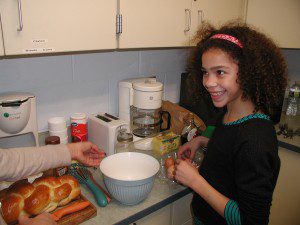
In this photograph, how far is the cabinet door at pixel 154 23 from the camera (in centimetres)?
101

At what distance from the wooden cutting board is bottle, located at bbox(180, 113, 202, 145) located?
0.60 meters

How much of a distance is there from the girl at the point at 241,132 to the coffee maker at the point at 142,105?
15.9 inches

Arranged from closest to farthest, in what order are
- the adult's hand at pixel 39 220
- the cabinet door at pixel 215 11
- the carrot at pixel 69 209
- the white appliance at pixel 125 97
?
1. the adult's hand at pixel 39 220
2. the carrot at pixel 69 209
3. the cabinet door at pixel 215 11
4. the white appliance at pixel 125 97

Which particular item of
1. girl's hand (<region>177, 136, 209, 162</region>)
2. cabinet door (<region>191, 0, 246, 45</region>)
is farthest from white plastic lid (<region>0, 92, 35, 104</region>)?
cabinet door (<region>191, 0, 246, 45</region>)

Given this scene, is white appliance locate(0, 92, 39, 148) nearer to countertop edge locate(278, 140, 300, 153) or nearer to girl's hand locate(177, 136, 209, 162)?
girl's hand locate(177, 136, 209, 162)

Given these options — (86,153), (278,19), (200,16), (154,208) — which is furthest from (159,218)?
(278,19)

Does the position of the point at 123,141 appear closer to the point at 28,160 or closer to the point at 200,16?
the point at 28,160

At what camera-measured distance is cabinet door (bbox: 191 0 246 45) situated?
4.09ft

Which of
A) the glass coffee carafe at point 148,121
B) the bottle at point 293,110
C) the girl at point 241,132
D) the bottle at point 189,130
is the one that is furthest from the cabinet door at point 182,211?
the bottle at point 293,110

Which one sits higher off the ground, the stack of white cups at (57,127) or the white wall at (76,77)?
the white wall at (76,77)

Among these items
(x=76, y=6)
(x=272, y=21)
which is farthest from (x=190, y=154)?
(x=272, y=21)

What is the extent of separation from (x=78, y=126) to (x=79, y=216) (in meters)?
0.49

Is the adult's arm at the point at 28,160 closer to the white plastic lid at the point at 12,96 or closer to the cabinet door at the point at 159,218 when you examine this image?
the white plastic lid at the point at 12,96

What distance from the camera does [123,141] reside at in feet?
4.00
